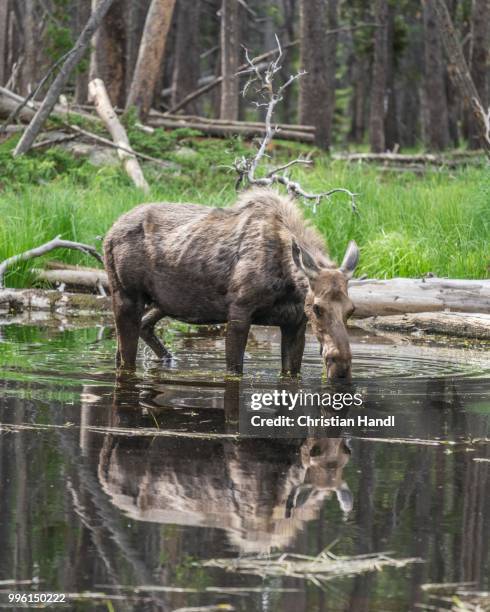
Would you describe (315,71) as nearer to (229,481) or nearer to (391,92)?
(391,92)

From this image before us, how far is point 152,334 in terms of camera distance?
10.6m

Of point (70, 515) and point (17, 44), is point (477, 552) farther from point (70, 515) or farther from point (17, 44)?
point (17, 44)

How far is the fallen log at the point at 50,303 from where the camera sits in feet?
45.1

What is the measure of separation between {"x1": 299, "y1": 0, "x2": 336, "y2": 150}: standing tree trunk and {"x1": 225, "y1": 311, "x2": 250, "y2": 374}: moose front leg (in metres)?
16.8

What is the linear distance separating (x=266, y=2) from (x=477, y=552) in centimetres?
4881

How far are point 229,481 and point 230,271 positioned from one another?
3890 millimetres

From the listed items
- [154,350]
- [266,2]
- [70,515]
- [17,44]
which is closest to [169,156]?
[154,350]

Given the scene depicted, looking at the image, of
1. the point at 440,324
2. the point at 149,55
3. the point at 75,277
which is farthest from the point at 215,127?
the point at 440,324

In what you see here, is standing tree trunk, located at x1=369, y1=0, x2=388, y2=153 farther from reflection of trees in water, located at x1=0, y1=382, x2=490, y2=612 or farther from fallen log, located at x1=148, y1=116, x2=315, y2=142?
reflection of trees in water, located at x1=0, y1=382, x2=490, y2=612

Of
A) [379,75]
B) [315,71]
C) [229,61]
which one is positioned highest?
[379,75]

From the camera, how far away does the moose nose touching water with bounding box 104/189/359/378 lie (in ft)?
28.2

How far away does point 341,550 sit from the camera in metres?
4.54

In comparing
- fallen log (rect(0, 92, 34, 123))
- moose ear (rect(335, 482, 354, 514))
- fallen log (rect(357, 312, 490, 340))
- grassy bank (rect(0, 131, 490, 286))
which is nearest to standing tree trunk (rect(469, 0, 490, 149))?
grassy bank (rect(0, 131, 490, 286))

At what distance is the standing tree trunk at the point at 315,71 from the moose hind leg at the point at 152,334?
50.2 feet
